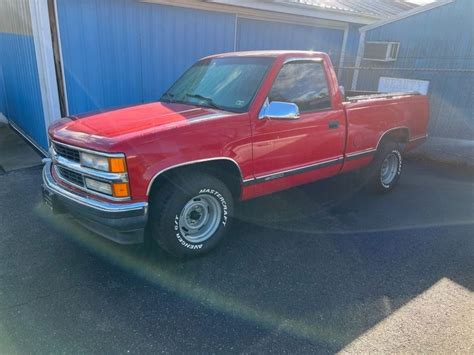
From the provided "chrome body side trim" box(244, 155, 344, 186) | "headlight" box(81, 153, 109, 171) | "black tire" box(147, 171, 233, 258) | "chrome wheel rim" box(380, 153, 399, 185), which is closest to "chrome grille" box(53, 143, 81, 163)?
"headlight" box(81, 153, 109, 171)

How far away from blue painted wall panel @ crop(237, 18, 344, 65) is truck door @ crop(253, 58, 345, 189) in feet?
15.3

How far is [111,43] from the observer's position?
6320 mm

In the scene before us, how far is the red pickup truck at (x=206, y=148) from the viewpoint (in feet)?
9.42

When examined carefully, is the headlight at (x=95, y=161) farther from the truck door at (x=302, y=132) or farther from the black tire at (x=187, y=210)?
the truck door at (x=302, y=132)

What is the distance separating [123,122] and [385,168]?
13.0ft

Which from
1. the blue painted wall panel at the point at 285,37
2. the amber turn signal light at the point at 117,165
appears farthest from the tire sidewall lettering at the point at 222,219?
the blue painted wall panel at the point at 285,37

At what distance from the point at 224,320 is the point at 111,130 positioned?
1788mm

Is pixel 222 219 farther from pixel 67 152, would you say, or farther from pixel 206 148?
pixel 67 152

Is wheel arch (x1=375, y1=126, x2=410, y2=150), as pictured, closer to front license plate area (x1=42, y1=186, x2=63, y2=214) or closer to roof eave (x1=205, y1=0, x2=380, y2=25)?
front license plate area (x1=42, y1=186, x2=63, y2=214)

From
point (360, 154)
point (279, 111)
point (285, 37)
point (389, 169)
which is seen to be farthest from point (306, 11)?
point (279, 111)

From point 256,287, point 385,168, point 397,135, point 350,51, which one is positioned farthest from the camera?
point 350,51

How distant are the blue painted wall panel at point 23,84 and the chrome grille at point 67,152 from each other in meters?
3.45

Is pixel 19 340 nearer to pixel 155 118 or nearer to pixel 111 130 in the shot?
pixel 111 130

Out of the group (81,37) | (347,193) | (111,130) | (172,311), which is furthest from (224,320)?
(81,37)
